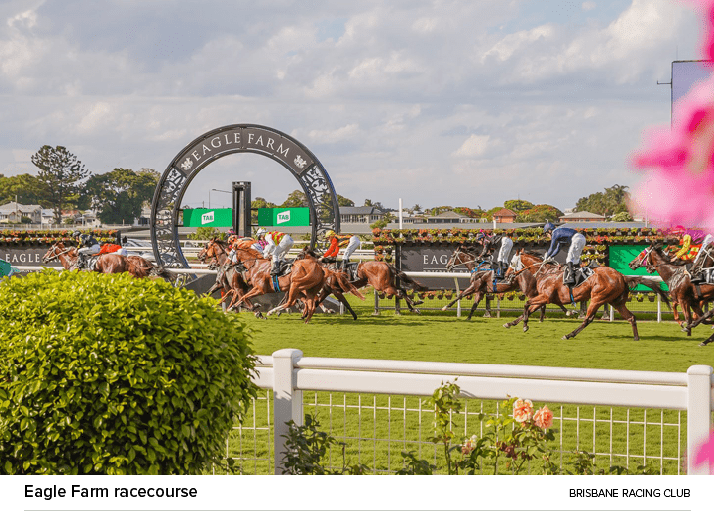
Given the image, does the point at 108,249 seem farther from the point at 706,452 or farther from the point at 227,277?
the point at 706,452

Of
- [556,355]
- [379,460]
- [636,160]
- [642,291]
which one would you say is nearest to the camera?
[636,160]

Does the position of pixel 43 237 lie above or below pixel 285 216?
below

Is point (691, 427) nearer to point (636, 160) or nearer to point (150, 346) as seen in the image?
point (150, 346)

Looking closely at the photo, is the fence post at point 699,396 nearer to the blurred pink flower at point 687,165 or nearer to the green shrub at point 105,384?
the green shrub at point 105,384

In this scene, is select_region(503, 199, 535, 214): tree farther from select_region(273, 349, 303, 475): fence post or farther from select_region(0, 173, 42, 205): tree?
select_region(273, 349, 303, 475): fence post

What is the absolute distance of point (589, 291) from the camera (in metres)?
12.1

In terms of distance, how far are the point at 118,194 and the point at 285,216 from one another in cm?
9239

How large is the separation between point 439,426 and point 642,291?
1318 cm

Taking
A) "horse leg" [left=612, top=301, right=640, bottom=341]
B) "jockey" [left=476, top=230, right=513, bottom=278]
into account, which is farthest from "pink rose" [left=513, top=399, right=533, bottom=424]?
"jockey" [left=476, top=230, right=513, bottom=278]

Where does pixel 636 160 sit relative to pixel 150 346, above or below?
above

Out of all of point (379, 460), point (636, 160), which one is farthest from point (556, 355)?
point (636, 160)

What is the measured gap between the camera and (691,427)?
3029 millimetres

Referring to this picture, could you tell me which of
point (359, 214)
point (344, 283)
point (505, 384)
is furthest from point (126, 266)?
point (359, 214)

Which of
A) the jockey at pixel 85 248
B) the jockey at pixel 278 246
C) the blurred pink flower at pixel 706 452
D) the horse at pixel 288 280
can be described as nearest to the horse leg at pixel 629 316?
the horse at pixel 288 280
